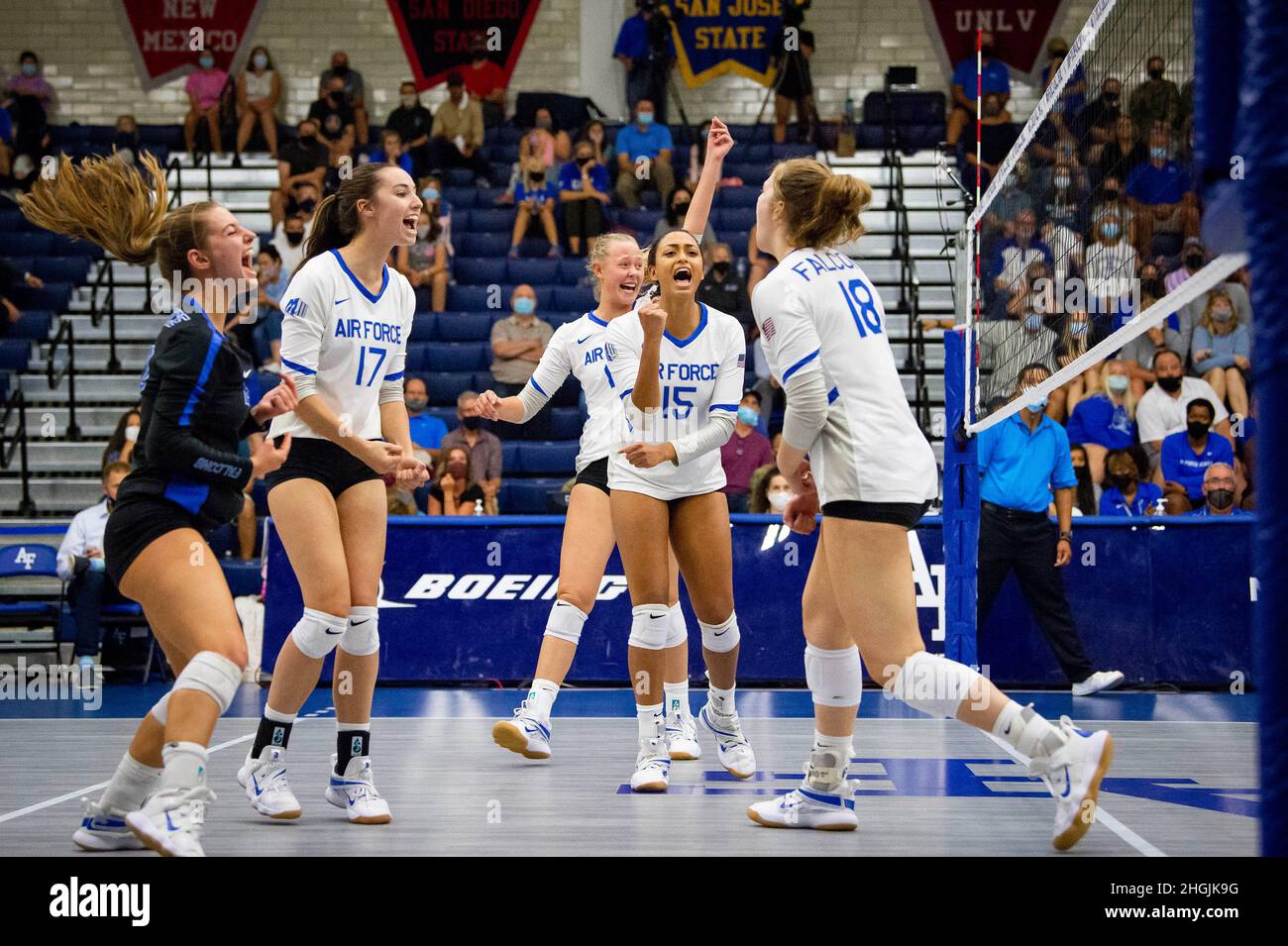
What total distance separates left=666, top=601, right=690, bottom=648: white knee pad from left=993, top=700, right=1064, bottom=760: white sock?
168cm

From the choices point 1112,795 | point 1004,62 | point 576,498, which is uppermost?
point 1004,62

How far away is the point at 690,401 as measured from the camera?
5109 millimetres

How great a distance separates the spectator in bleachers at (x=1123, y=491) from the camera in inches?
398

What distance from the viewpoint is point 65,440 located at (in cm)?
1354

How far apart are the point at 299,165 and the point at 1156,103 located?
30.4ft

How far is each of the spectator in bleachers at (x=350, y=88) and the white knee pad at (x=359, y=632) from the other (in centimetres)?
1309

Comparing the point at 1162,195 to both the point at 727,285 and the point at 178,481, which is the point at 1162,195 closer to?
the point at 727,285

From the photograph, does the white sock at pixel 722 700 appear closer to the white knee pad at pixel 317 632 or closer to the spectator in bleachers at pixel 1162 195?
the white knee pad at pixel 317 632

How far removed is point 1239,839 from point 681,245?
104 inches

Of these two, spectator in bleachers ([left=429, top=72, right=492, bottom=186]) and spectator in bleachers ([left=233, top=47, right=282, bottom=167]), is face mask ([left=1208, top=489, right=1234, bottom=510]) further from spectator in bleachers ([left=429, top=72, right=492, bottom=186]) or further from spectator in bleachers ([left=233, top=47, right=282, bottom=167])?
spectator in bleachers ([left=233, top=47, right=282, bottom=167])

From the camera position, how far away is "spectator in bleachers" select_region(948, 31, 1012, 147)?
54.0 feet

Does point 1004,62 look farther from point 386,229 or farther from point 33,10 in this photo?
point 386,229

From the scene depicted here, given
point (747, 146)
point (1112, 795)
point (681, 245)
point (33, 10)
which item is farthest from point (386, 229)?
point (33, 10)

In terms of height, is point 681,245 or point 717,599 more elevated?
point 681,245
